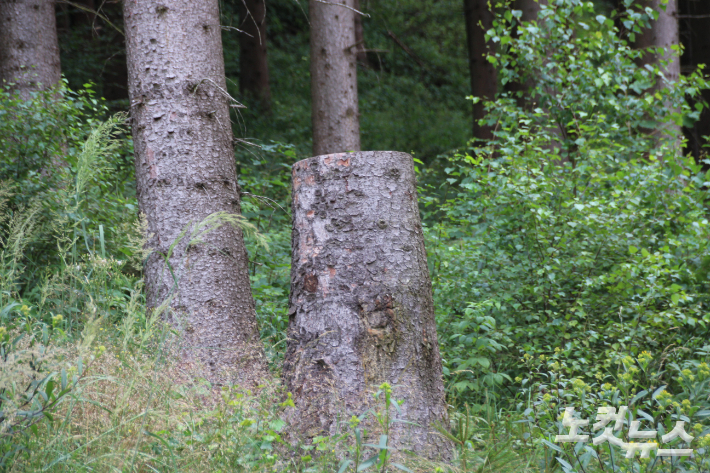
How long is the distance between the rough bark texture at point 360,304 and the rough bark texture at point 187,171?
0.79 metres

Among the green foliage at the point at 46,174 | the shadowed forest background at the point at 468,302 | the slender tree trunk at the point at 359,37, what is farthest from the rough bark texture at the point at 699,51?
the green foliage at the point at 46,174

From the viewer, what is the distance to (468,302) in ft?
12.5

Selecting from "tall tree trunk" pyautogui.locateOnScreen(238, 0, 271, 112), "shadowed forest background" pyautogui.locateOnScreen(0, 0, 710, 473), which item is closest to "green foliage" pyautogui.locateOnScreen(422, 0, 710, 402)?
"shadowed forest background" pyautogui.locateOnScreen(0, 0, 710, 473)

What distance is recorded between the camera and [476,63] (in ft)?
34.5

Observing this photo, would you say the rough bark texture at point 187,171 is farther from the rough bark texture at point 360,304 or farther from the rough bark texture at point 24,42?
the rough bark texture at point 24,42

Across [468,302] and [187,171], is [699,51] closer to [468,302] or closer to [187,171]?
[468,302]

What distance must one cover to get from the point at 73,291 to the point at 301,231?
3.48 ft

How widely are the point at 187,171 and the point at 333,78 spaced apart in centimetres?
443

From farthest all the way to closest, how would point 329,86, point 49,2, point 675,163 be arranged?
point 329,86 < point 49,2 < point 675,163

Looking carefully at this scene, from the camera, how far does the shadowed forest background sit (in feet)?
6.70

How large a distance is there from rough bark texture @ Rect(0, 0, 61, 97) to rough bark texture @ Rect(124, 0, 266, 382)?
343 centimetres

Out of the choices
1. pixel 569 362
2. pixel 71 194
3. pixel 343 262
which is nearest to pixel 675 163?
pixel 569 362

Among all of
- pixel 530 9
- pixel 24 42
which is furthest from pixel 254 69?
pixel 24 42

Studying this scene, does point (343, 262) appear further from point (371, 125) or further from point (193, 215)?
point (371, 125)
